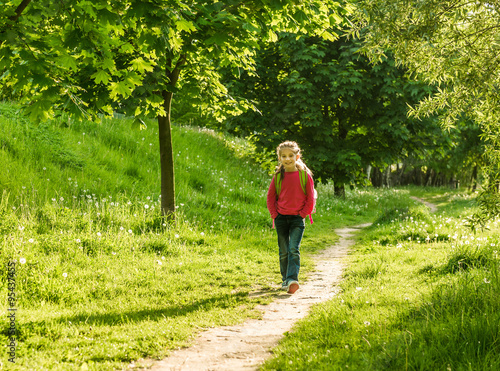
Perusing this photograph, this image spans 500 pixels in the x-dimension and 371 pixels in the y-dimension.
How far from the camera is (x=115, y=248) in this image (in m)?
7.00

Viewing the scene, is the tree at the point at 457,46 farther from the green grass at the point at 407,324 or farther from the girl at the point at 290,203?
the girl at the point at 290,203

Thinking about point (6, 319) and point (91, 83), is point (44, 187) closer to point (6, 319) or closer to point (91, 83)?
point (91, 83)

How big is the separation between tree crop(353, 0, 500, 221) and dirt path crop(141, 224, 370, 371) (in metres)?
2.87

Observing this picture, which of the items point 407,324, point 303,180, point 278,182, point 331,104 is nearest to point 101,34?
point 278,182

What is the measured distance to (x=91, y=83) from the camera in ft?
21.7

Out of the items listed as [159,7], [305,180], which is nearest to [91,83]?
[159,7]

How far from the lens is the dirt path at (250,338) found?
3623 millimetres

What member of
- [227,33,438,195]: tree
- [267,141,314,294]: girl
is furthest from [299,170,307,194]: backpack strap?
[227,33,438,195]: tree

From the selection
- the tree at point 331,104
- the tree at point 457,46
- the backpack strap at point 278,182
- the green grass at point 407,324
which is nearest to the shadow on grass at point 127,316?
the green grass at point 407,324

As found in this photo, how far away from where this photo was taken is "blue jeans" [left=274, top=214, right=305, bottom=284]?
20.2 feet

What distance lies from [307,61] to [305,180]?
11.7 meters

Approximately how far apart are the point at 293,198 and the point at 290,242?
2.28ft

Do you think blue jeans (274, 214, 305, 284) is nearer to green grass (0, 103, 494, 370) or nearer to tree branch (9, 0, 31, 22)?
green grass (0, 103, 494, 370)

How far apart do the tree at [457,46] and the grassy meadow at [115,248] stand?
3844 mm
